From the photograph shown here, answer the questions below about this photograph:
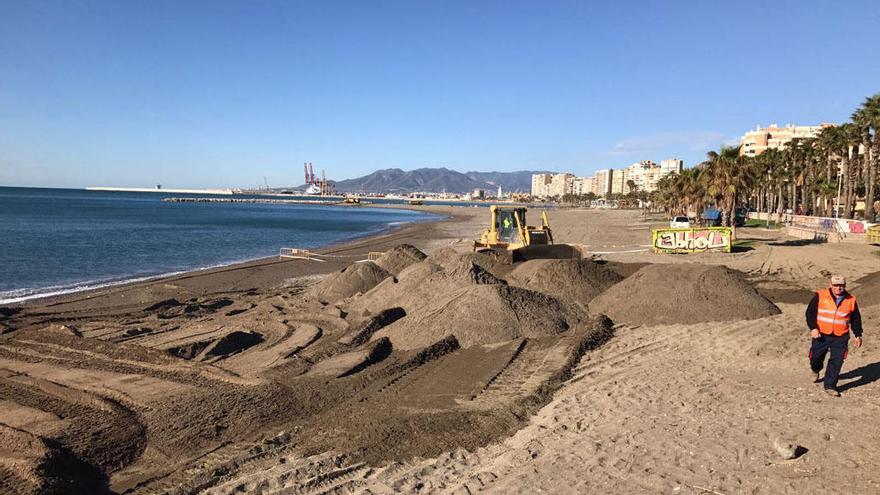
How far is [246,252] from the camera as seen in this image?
34188mm

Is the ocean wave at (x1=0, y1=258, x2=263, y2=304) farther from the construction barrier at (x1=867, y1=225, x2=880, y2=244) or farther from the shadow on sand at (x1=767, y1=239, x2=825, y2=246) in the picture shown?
the construction barrier at (x1=867, y1=225, x2=880, y2=244)

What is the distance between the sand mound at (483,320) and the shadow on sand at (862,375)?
4.62 meters

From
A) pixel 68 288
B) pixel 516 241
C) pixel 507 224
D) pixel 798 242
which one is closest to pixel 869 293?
pixel 516 241

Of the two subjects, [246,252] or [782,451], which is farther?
[246,252]

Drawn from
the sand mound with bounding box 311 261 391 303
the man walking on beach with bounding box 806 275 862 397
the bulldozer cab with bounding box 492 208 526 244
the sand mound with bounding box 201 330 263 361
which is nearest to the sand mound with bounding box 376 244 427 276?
the sand mound with bounding box 311 261 391 303

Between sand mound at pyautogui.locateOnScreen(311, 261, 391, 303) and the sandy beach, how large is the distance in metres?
0.93

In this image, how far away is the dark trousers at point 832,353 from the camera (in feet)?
21.5

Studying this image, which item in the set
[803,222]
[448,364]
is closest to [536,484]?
[448,364]

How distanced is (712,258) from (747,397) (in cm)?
1821

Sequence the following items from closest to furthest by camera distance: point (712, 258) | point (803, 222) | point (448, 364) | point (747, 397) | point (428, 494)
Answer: point (428, 494)
point (747, 397)
point (448, 364)
point (712, 258)
point (803, 222)

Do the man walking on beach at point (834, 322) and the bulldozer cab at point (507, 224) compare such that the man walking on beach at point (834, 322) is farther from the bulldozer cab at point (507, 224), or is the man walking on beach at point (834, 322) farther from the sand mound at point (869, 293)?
the bulldozer cab at point (507, 224)

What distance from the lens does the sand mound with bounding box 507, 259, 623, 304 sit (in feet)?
45.2

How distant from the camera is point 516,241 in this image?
66.7 feet

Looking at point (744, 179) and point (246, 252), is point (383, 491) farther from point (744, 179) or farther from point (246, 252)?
point (744, 179)
